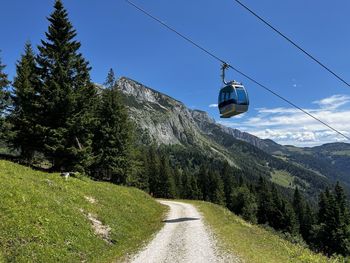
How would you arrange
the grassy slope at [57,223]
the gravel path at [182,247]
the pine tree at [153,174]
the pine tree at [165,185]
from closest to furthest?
the grassy slope at [57,223], the gravel path at [182,247], the pine tree at [165,185], the pine tree at [153,174]

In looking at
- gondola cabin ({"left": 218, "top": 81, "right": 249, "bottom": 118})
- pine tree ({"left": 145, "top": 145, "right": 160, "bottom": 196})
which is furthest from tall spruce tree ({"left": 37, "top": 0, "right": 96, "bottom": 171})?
pine tree ({"left": 145, "top": 145, "right": 160, "bottom": 196})

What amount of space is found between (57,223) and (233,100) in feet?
43.4

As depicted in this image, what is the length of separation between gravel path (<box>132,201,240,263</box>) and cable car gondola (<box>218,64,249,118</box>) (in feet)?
27.7

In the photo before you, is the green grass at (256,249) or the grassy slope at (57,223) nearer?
the grassy slope at (57,223)

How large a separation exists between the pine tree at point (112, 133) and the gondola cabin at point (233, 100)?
89.4ft

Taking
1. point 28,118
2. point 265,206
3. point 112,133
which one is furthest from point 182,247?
point 265,206

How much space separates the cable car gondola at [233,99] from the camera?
74.3 ft

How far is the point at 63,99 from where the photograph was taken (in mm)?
33875

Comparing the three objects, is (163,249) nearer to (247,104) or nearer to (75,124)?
(247,104)

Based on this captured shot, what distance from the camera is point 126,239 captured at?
22672 millimetres

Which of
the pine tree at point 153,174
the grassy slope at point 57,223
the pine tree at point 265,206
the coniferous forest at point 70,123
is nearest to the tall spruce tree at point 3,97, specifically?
the coniferous forest at point 70,123

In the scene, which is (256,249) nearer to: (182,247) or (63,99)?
(182,247)

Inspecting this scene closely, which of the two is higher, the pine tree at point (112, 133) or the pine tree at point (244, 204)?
the pine tree at point (112, 133)

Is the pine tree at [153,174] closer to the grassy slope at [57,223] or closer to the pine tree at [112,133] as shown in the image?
the pine tree at [112,133]
